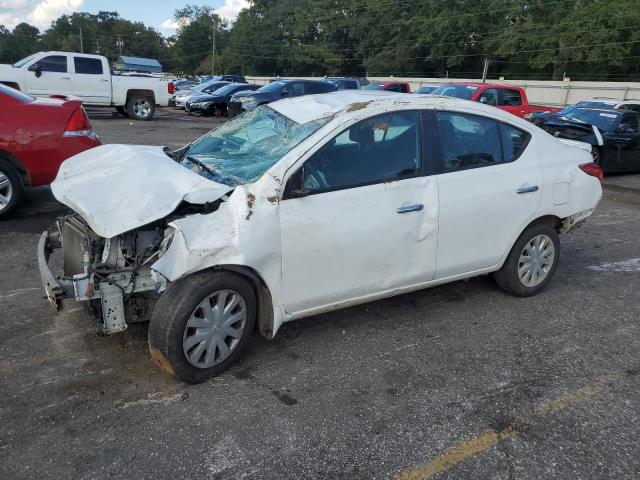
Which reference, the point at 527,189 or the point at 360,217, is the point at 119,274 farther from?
the point at 527,189

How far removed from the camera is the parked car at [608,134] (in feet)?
35.7

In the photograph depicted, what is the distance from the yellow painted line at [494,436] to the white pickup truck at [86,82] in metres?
16.5

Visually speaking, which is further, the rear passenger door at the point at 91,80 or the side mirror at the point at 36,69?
the rear passenger door at the point at 91,80

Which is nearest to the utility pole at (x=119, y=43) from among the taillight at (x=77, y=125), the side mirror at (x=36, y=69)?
the side mirror at (x=36, y=69)

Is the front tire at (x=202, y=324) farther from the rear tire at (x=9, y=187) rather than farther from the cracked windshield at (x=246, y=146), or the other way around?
the rear tire at (x=9, y=187)

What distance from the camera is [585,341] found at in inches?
161

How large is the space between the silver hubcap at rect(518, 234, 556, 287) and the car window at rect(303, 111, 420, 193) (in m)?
1.46

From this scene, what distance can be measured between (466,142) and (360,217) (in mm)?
1182

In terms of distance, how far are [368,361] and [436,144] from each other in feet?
5.35

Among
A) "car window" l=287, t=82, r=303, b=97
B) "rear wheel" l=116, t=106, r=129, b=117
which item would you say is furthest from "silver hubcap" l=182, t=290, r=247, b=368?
"rear wheel" l=116, t=106, r=129, b=117

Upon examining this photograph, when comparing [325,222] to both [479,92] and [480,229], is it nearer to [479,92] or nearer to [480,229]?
[480,229]

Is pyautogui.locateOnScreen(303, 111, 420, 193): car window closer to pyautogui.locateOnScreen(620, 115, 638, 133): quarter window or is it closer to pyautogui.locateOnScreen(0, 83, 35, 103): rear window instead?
pyautogui.locateOnScreen(0, 83, 35, 103): rear window

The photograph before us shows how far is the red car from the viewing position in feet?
19.8

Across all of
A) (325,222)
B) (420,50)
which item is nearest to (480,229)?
(325,222)
